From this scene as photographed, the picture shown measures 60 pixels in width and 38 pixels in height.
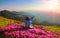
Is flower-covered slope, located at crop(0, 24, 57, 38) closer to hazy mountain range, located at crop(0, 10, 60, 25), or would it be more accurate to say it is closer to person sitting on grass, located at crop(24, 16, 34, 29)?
person sitting on grass, located at crop(24, 16, 34, 29)

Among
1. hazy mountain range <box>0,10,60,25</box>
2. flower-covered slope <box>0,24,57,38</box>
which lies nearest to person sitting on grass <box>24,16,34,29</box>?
flower-covered slope <box>0,24,57,38</box>

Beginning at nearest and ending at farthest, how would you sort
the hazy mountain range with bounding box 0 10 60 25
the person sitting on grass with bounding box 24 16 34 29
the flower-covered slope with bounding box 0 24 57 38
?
1. the flower-covered slope with bounding box 0 24 57 38
2. the person sitting on grass with bounding box 24 16 34 29
3. the hazy mountain range with bounding box 0 10 60 25

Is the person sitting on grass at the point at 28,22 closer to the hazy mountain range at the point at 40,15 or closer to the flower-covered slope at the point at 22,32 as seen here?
the flower-covered slope at the point at 22,32

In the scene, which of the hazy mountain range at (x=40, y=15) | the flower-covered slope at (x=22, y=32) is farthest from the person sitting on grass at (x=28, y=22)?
the hazy mountain range at (x=40, y=15)

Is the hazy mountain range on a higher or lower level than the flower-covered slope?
higher

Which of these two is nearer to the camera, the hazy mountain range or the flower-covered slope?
the flower-covered slope

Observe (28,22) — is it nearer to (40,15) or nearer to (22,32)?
(22,32)

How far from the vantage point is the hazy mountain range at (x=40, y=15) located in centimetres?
488

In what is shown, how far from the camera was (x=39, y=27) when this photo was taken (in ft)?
→ 16.2

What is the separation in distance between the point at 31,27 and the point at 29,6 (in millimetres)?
511

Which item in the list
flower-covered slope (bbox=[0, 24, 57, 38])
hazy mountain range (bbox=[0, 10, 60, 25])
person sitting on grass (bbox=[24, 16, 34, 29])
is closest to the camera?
flower-covered slope (bbox=[0, 24, 57, 38])

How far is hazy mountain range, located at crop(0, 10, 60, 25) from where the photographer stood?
16.0 feet

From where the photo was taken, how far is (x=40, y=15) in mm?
5039

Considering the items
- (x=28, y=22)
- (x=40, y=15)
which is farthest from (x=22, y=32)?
(x=40, y=15)
